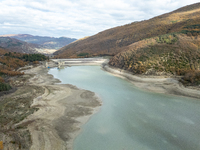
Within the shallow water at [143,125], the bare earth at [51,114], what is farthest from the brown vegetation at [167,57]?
the shallow water at [143,125]

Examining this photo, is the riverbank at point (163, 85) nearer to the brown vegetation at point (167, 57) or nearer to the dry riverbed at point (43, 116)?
the brown vegetation at point (167, 57)

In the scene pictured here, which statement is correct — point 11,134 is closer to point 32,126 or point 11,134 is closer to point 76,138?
point 32,126

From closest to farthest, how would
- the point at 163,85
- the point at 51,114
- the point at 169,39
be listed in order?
1. the point at 51,114
2. the point at 163,85
3. the point at 169,39

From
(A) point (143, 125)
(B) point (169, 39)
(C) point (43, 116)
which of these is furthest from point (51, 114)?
(B) point (169, 39)

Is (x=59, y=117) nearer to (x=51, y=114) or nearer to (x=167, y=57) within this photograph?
(x=51, y=114)

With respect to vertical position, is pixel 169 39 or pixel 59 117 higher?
pixel 169 39

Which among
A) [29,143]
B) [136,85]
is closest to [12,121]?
[29,143]

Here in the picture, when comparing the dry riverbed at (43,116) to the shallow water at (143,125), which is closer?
the dry riverbed at (43,116)
